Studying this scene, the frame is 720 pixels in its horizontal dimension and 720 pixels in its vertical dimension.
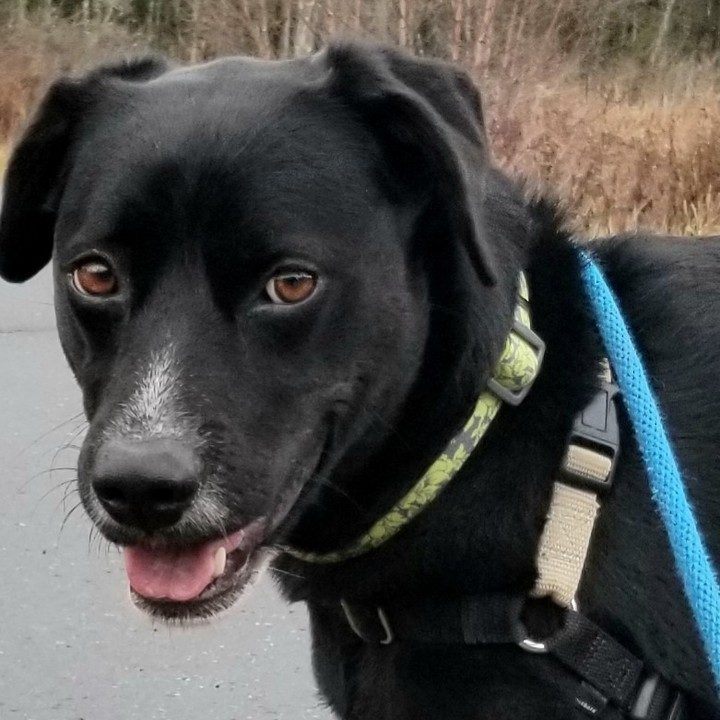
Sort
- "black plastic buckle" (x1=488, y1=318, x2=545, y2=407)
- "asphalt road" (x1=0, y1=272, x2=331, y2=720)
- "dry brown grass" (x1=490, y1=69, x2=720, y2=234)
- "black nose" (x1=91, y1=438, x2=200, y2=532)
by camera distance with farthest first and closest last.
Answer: "dry brown grass" (x1=490, y1=69, x2=720, y2=234) → "asphalt road" (x1=0, y1=272, x2=331, y2=720) → "black plastic buckle" (x1=488, y1=318, x2=545, y2=407) → "black nose" (x1=91, y1=438, x2=200, y2=532)

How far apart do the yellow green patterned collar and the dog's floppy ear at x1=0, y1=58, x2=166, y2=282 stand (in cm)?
85

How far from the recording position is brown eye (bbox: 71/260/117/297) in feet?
6.52

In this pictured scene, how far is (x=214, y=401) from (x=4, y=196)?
29.0 inches

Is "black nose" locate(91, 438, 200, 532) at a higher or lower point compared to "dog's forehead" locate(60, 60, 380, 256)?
lower

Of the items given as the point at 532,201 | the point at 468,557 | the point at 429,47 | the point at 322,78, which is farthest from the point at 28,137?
the point at 429,47

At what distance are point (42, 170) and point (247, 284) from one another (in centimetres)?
61

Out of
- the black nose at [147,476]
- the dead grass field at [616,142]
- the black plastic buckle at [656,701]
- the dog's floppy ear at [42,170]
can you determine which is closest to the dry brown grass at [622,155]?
the dead grass field at [616,142]

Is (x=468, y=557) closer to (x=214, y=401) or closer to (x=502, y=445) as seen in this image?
(x=502, y=445)

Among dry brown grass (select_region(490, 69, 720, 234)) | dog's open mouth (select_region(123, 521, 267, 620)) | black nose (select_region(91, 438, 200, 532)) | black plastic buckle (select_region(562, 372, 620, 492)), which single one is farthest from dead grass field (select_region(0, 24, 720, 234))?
black nose (select_region(91, 438, 200, 532))

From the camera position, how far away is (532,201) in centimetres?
223

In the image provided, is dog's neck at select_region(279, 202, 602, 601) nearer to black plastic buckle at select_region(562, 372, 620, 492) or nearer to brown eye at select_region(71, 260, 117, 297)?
black plastic buckle at select_region(562, 372, 620, 492)

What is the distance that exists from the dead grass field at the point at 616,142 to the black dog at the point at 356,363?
12.6ft

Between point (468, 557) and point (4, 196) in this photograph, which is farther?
point (4, 196)

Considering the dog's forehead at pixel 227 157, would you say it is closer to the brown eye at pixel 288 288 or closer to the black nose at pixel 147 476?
the brown eye at pixel 288 288
